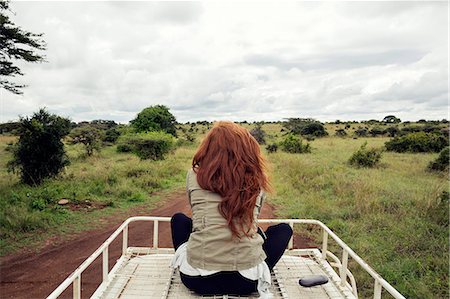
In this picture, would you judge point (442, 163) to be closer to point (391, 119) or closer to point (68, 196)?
point (68, 196)

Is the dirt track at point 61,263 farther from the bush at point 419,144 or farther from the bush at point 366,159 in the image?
the bush at point 419,144

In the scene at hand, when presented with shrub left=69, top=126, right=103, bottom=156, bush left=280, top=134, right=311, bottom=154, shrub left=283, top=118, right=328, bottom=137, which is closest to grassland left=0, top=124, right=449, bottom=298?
shrub left=69, top=126, right=103, bottom=156

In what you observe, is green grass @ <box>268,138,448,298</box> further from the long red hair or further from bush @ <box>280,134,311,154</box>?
bush @ <box>280,134,311,154</box>

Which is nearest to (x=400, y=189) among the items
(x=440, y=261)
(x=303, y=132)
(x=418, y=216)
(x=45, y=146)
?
(x=418, y=216)

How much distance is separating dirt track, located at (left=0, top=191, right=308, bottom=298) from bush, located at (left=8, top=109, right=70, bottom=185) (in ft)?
14.2

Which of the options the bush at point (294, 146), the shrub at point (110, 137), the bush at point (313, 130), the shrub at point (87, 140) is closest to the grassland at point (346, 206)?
the shrub at point (87, 140)

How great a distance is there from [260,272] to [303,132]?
3231 cm

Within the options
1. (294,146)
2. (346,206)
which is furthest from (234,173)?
(294,146)

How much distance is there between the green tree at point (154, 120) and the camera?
2722 centimetres

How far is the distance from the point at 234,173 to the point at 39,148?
1018 cm

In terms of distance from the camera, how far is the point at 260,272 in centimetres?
265

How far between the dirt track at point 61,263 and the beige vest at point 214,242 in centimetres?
299

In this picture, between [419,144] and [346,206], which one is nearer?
[346,206]

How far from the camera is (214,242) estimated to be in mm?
2557
